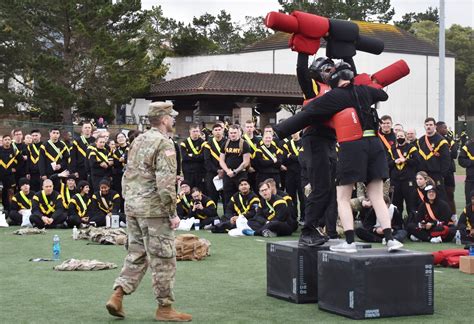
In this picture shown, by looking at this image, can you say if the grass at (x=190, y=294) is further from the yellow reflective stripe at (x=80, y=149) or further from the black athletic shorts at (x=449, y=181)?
the yellow reflective stripe at (x=80, y=149)

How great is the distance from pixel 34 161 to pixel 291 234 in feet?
21.8

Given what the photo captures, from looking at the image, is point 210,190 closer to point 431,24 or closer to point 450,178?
point 450,178

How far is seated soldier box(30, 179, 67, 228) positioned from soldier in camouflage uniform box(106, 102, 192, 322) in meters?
9.24

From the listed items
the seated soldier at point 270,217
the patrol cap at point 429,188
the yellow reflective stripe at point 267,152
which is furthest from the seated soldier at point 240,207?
the patrol cap at point 429,188

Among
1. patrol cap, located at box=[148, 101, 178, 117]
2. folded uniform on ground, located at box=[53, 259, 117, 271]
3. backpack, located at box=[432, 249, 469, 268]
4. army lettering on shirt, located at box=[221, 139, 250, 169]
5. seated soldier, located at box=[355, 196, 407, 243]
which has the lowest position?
folded uniform on ground, located at box=[53, 259, 117, 271]

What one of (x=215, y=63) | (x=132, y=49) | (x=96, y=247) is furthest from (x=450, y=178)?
(x=215, y=63)

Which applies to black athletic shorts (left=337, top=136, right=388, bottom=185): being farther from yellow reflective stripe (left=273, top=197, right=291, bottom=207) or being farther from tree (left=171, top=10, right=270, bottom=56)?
tree (left=171, top=10, right=270, bottom=56)

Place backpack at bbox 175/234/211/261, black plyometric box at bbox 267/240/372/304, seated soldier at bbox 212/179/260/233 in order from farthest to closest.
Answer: seated soldier at bbox 212/179/260/233
backpack at bbox 175/234/211/261
black plyometric box at bbox 267/240/372/304

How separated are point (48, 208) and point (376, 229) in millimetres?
6742

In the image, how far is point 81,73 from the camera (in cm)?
4212

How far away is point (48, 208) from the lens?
56.5 feet

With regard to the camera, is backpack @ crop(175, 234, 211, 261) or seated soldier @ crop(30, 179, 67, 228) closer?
backpack @ crop(175, 234, 211, 261)

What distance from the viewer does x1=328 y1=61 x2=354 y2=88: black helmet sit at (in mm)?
8586

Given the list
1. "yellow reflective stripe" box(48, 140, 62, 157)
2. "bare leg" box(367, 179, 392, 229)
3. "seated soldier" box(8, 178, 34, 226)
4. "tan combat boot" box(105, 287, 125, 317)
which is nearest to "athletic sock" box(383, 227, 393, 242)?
"bare leg" box(367, 179, 392, 229)
